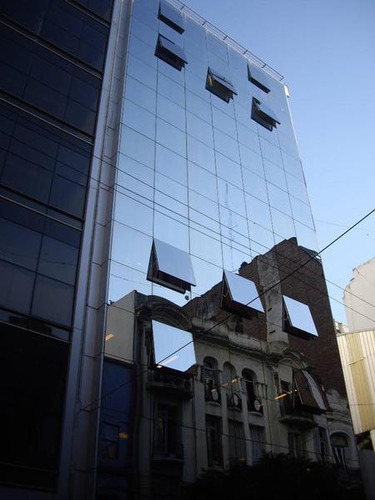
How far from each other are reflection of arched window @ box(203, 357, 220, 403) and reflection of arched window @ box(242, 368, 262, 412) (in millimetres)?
1432

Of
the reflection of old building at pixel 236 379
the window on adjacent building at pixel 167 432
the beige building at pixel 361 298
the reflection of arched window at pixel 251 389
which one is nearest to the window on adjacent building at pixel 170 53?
the reflection of old building at pixel 236 379

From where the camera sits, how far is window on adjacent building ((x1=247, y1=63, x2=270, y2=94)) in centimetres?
3559

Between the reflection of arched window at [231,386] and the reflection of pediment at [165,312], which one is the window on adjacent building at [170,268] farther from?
the reflection of arched window at [231,386]

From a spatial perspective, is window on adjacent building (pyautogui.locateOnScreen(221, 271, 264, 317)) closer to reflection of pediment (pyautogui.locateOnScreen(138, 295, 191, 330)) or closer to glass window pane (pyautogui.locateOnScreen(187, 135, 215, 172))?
reflection of pediment (pyautogui.locateOnScreen(138, 295, 191, 330))

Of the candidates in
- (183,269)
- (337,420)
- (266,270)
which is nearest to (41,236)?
(183,269)

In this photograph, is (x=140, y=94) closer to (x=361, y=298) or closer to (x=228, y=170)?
(x=228, y=170)

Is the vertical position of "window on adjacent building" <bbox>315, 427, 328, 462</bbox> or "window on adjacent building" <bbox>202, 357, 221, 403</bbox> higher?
"window on adjacent building" <bbox>202, 357, 221, 403</bbox>

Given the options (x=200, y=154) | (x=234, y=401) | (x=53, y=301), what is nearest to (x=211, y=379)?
(x=234, y=401)

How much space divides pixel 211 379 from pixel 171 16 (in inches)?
888

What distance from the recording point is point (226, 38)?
36.2 metres

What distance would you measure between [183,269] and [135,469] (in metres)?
7.92

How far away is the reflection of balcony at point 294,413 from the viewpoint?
2045cm

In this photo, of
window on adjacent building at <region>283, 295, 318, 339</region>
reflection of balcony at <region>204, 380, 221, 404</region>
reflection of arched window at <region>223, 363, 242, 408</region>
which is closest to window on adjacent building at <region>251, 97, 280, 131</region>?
window on adjacent building at <region>283, 295, 318, 339</region>

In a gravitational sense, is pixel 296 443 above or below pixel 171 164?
below
